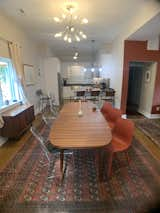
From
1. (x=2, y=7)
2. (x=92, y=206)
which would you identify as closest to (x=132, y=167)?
(x=92, y=206)

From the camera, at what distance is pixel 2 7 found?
2.93m

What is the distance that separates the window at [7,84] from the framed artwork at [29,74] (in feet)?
2.16

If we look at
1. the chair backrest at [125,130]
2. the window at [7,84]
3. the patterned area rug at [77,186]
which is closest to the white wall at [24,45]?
the window at [7,84]

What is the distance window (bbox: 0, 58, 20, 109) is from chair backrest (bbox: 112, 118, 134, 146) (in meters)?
2.78

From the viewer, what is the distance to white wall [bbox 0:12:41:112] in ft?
10.5

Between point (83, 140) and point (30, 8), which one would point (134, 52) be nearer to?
point (30, 8)

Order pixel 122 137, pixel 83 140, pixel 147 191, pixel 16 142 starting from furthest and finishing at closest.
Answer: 1. pixel 16 142
2. pixel 122 137
3. pixel 147 191
4. pixel 83 140

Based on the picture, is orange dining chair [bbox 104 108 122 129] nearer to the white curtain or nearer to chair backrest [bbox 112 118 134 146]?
chair backrest [bbox 112 118 134 146]

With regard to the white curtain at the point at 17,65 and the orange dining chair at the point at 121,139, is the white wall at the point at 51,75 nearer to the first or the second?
the white curtain at the point at 17,65

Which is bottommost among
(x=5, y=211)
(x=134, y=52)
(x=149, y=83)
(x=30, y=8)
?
(x=5, y=211)

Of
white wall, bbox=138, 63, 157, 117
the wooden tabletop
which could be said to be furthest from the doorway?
the wooden tabletop

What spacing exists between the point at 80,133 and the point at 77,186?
0.73 meters

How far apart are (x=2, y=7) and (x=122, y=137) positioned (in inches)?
147

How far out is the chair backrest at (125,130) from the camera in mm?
1913
